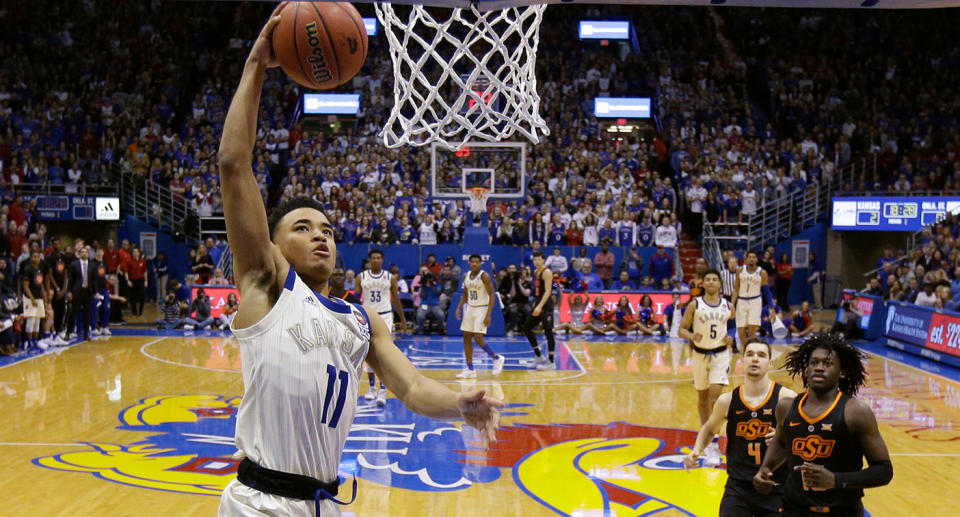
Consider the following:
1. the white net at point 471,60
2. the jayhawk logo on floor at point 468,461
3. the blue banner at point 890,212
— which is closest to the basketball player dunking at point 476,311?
the white net at point 471,60

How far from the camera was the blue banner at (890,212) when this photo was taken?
65.0 feet

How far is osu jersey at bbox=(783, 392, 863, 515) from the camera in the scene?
13.4 feet

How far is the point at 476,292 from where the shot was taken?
489 inches

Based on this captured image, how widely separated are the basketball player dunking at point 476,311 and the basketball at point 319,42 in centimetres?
895

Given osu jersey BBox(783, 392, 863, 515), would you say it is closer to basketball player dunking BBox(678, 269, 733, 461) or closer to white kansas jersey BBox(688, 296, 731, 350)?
basketball player dunking BBox(678, 269, 733, 461)

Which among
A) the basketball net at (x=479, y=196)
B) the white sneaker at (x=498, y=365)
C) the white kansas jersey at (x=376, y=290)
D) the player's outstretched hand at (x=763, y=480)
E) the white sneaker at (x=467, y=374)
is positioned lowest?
the white sneaker at (x=467, y=374)

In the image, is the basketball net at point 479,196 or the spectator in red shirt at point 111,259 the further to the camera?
the spectator in red shirt at point 111,259

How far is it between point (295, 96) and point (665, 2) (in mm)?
23646

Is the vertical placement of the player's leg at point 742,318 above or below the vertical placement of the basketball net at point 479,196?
below

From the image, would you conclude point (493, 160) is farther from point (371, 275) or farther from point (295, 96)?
point (295, 96)

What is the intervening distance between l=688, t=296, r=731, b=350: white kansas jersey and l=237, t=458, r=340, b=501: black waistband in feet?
20.9

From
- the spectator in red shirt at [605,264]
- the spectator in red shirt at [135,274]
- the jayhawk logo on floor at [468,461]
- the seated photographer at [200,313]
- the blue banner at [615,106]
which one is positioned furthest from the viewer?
the blue banner at [615,106]

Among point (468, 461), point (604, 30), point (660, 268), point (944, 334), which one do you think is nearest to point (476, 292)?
point (468, 461)

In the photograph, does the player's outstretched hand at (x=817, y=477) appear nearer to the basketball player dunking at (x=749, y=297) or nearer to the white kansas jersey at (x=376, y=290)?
the white kansas jersey at (x=376, y=290)
